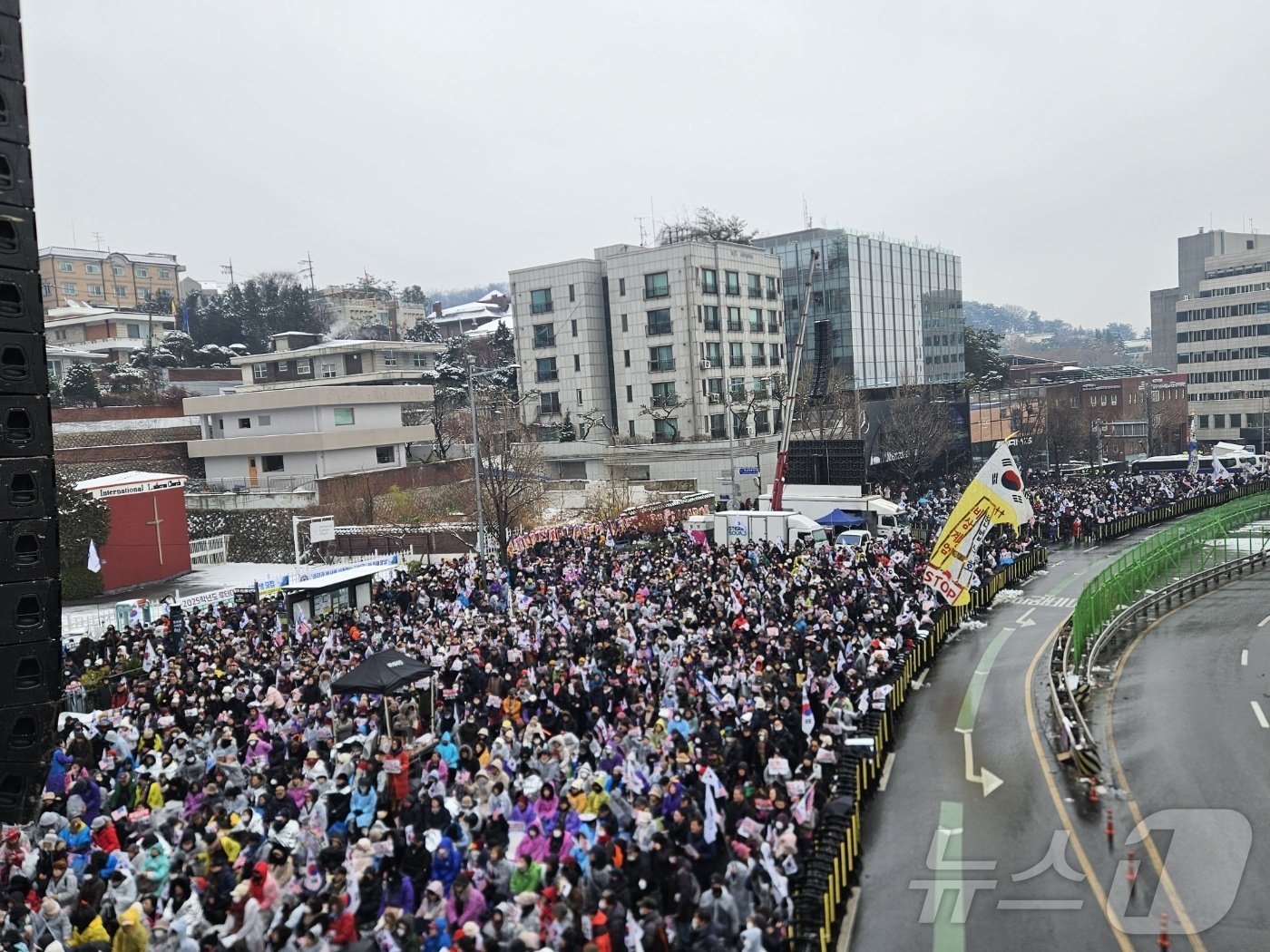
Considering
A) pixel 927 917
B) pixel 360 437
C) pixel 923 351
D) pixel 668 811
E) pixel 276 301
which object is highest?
pixel 276 301

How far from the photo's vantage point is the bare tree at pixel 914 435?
54.7 m

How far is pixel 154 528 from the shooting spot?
37.8m

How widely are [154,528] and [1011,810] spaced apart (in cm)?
3285

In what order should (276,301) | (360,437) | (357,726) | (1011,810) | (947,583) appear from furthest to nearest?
(276,301), (360,437), (947,583), (357,726), (1011,810)

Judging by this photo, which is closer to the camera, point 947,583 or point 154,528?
point 947,583

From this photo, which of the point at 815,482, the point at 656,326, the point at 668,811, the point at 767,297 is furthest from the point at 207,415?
the point at 668,811

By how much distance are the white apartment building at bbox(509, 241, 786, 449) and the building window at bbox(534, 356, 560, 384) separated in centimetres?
6

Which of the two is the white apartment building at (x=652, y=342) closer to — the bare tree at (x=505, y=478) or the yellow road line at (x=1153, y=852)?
the bare tree at (x=505, y=478)

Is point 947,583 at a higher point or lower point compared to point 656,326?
lower

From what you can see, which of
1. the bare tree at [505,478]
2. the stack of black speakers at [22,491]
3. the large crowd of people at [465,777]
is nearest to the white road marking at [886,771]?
the large crowd of people at [465,777]

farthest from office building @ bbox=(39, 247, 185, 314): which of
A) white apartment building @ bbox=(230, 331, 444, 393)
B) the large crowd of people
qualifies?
the large crowd of people

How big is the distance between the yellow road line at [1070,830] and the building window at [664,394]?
137 ft

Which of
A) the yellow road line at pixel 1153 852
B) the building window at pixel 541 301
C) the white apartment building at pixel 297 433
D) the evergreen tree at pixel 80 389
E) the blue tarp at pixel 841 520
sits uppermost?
the building window at pixel 541 301

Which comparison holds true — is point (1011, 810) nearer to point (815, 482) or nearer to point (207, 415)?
point (815, 482)
